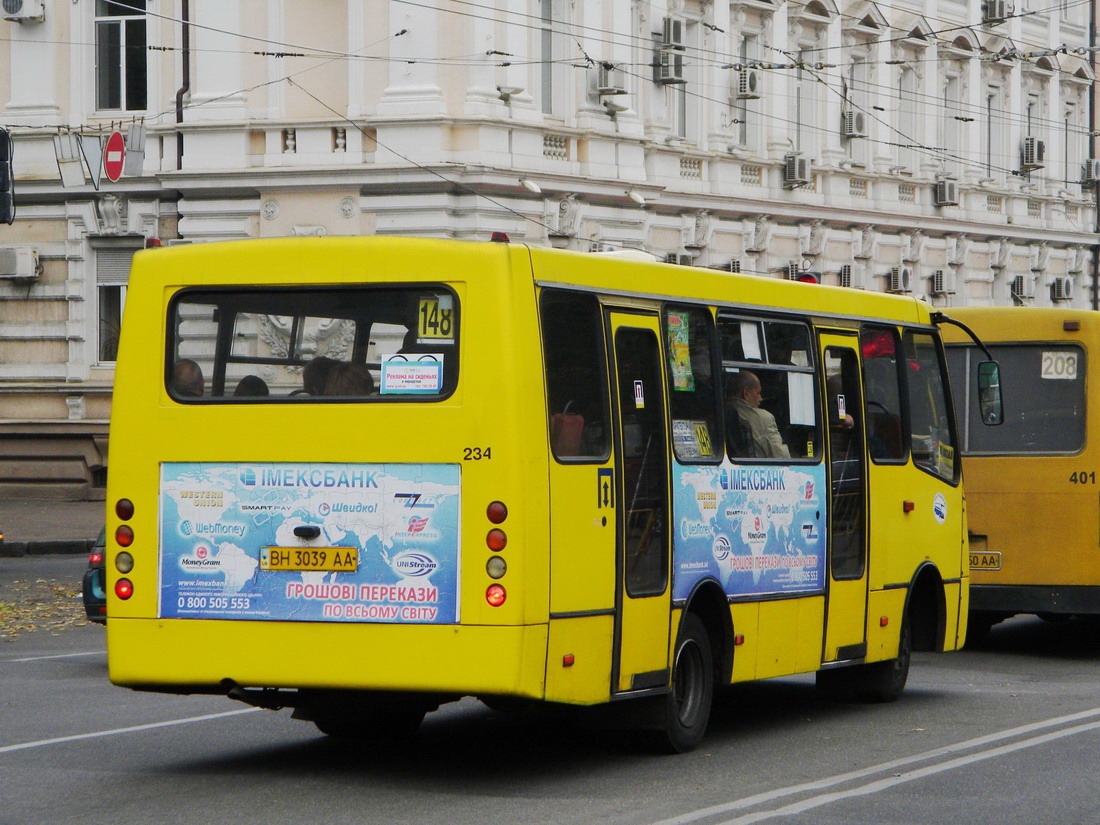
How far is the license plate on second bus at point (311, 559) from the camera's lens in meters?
9.05

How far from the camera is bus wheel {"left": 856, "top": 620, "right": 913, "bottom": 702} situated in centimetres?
1271

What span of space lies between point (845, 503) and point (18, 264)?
2199 centimetres

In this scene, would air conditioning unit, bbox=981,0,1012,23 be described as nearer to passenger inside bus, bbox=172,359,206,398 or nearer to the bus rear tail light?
passenger inside bus, bbox=172,359,206,398

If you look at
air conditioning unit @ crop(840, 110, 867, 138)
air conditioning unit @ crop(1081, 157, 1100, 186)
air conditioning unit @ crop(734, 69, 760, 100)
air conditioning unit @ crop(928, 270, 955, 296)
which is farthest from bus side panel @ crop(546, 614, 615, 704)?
air conditioning unit @ crop(1081, 157, 1100, 186)

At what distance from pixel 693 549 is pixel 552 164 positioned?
781 inches

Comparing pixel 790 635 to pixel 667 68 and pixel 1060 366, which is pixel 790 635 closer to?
pixel 1060 366

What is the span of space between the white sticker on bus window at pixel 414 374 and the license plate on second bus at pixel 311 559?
2.51 ft

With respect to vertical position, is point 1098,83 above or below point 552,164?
above

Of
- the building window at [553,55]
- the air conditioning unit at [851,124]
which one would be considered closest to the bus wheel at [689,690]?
the building window at [553,55]

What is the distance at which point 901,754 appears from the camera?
10.3m

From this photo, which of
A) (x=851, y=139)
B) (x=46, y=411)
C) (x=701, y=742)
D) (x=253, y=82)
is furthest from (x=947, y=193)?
(x=701, y=742)

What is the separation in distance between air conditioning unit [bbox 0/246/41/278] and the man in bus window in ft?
72.8

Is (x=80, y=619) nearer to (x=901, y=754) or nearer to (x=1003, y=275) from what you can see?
(x=901, y=754)

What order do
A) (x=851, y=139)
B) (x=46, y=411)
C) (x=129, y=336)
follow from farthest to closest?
(x=851, y=139) → (x=46, y=411) → (x=129, y=336)
